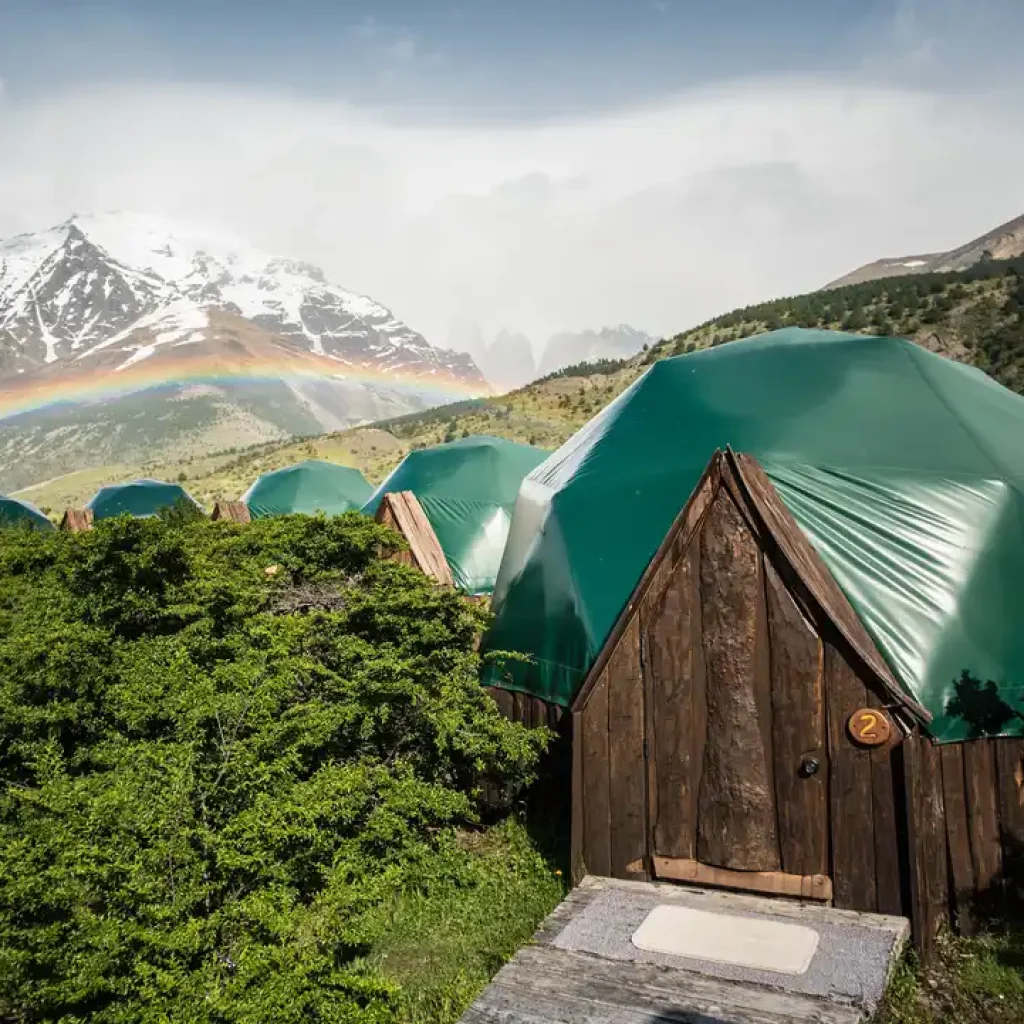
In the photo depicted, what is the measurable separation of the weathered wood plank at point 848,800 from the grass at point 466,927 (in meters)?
1.85

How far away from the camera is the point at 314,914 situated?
16.8 ft

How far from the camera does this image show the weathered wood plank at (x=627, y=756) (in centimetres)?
578

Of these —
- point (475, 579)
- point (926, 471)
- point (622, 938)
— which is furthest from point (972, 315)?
point (622, 938)

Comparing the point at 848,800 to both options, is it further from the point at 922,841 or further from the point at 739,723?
the point at 739,723

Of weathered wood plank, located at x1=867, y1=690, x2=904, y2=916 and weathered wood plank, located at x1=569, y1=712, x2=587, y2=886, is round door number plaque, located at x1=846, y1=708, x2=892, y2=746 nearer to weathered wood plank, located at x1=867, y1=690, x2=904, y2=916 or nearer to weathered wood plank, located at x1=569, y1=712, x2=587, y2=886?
weathered wood plank, located at x1=867, y1=690, x2=904, y2=916

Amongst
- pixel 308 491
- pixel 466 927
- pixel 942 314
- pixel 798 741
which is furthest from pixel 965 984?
pixel 942 314

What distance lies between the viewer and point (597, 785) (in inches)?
233

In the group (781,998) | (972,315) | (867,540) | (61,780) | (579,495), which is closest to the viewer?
(781,998)

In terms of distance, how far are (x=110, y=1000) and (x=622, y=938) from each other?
8.10ft

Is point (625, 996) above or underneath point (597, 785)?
underneath

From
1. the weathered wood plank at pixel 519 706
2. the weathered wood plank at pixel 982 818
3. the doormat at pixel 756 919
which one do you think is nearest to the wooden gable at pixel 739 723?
the doormat at pixel 756 919

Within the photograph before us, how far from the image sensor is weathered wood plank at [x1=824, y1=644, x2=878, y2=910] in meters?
5.19

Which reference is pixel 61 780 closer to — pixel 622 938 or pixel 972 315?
pixel 622 938

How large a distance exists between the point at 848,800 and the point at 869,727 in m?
0.42
